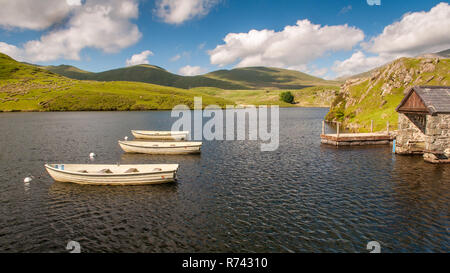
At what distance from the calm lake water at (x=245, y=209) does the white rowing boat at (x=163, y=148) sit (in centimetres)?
748

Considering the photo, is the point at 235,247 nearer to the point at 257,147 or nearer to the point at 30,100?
the point at 257,147

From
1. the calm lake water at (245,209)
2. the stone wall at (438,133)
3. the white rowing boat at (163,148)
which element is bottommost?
the calm lake water at (245,209)

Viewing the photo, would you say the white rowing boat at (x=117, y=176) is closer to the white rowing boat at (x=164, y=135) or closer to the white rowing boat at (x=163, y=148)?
the white rowing boat at (x=163, y=148)

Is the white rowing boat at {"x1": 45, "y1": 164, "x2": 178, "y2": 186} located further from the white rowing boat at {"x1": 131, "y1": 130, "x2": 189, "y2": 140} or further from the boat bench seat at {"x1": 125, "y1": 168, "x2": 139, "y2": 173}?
the white rowing boat at {"x1": 131, "y1": 130, "x2": 189, "y2": 140}

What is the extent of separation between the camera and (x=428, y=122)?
40.9 metres

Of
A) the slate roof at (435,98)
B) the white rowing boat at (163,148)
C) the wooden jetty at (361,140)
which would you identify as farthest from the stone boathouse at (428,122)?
the white rowing boat at (163,148)

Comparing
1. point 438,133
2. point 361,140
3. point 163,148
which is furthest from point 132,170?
point 361,140

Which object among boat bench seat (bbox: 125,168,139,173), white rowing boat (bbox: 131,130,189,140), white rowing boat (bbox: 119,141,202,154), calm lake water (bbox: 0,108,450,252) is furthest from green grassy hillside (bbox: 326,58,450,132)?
boat bench seat (bbox: 125,168,139,173)

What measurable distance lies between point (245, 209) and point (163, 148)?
30.8 m

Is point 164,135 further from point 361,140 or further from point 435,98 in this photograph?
point 435,98

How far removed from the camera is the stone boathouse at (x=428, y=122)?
4091 centimetres

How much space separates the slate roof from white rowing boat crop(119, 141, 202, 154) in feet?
130

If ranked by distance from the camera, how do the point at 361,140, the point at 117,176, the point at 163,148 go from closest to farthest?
the point at 117,176 < the point at 163,148 < the point at 361,140

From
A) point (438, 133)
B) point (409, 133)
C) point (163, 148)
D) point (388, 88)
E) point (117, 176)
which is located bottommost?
point (117, 176)
